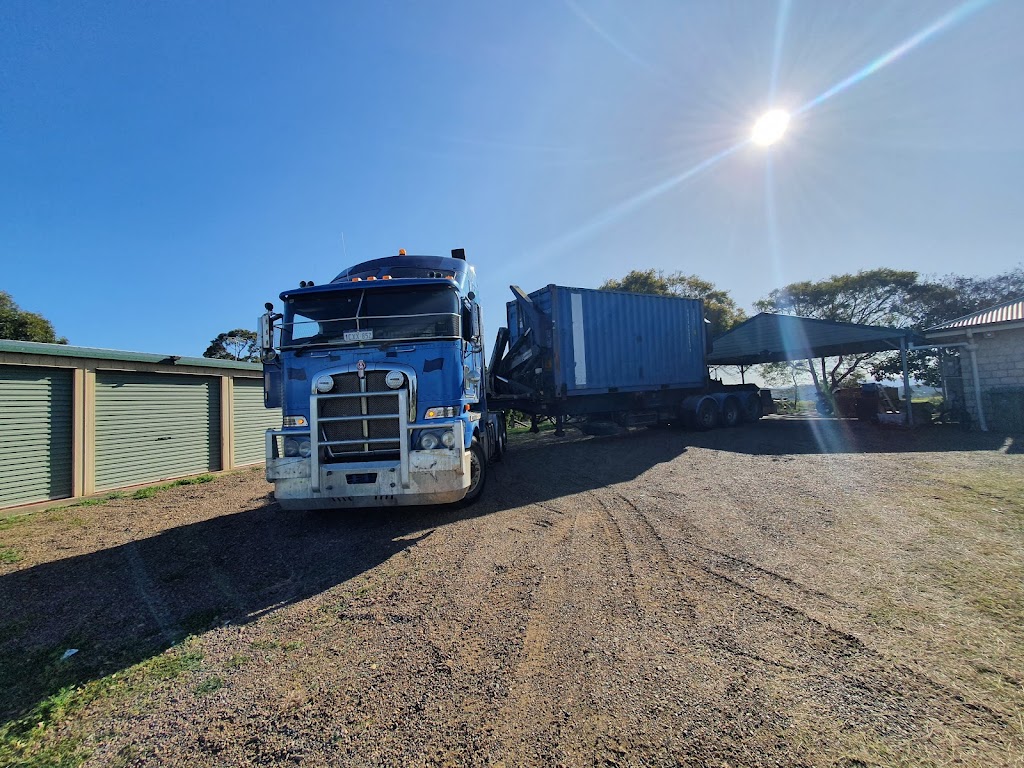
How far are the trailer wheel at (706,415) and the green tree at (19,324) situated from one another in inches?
1215

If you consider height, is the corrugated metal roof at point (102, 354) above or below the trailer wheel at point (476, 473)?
above

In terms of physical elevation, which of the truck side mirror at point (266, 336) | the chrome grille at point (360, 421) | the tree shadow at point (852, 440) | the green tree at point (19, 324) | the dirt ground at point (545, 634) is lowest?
the dirt ground at point (545, 634)

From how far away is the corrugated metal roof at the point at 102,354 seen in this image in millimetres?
7863

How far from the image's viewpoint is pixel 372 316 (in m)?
5.52

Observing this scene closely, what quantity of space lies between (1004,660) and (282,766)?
12.8 ft

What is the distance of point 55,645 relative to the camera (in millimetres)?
3143

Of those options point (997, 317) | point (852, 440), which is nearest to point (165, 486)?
point (852, 440)

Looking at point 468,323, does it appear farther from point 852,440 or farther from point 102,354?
point 852,440

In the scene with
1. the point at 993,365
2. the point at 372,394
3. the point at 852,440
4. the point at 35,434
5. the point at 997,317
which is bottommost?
the point at 852,440

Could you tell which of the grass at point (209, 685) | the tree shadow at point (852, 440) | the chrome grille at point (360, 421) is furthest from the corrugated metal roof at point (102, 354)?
the tree shadow at point (852, 440)

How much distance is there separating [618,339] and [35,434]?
13.4m

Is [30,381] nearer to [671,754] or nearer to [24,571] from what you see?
[24,571]

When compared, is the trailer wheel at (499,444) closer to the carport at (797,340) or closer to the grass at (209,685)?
Result: the grass at (209,685)

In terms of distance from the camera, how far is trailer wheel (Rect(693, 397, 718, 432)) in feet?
47.5
